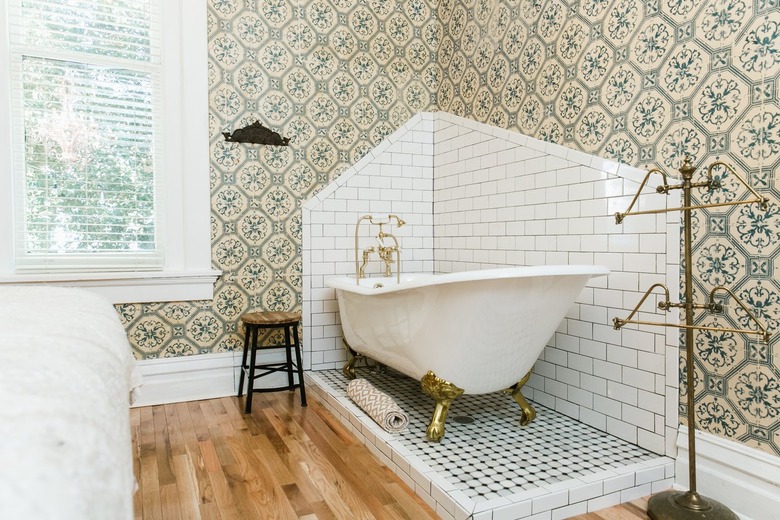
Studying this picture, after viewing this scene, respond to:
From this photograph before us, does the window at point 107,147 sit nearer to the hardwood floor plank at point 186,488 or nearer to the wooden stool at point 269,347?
the wooden stool at point 269,347

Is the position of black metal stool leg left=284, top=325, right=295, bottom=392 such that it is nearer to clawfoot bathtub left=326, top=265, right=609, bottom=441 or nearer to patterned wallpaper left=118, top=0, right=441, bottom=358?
patterned wallpaper left=118, top=0, right=441, bottom=358

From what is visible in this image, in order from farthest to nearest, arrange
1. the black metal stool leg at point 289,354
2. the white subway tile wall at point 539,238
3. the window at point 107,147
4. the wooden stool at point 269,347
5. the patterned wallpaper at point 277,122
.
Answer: the patterned wallpaper at point 277,122
the black metal stool leg at point 289,354
the wooden stool at point 269,347
the window at point 107,147
the white subway tile wall at point 539,238

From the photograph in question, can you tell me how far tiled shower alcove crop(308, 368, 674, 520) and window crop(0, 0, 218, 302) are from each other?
145 centimetres

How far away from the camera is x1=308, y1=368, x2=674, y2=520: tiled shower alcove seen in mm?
1755

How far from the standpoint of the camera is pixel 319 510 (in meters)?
1.79

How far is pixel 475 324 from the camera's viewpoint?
204cm

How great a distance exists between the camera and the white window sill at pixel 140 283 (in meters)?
2.78

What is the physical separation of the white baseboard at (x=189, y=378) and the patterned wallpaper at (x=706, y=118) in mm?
2279

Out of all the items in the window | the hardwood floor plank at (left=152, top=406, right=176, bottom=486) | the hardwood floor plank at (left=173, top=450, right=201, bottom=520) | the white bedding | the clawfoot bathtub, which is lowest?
the hardwood floor plank at (left=152, top=406, right=176, bottom=486)

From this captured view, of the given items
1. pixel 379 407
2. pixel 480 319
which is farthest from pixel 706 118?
pixel 379 407

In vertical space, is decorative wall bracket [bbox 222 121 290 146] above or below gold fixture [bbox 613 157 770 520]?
above

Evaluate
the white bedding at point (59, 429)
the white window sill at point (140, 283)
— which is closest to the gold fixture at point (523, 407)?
the white window sill at point (140, 283)

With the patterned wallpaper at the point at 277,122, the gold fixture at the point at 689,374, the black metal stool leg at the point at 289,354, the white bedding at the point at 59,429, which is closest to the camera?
the white bedding at the point at 59,429

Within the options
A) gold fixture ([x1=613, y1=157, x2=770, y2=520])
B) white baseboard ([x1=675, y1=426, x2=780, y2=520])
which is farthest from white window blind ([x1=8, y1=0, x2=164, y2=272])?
white baseboard ([x1=675, y1=426, x2=780, y2=520])
